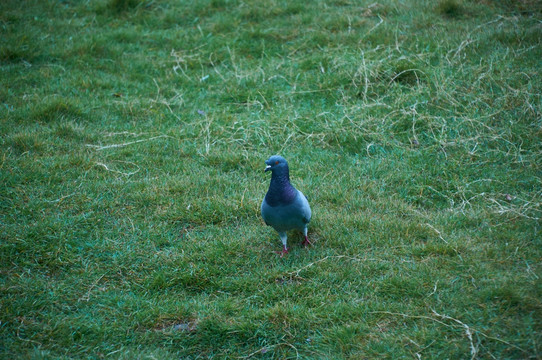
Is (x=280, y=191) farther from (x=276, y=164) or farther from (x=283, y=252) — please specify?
(x=283, y=252)

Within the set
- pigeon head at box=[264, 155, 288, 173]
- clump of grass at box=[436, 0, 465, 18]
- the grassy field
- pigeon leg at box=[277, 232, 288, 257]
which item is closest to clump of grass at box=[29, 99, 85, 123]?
the grassy field

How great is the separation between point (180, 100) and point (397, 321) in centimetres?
435

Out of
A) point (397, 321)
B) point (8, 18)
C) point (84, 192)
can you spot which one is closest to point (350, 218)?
point (397, 321)

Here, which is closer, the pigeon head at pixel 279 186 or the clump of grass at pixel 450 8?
the pigeon head at pixel 279 186

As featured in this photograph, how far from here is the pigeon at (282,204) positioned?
391 cm

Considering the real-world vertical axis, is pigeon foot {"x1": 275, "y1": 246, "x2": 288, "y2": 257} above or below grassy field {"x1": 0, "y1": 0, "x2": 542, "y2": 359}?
below

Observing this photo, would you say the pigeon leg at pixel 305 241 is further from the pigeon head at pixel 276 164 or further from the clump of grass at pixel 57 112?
the clump of grass at pixel 57 112

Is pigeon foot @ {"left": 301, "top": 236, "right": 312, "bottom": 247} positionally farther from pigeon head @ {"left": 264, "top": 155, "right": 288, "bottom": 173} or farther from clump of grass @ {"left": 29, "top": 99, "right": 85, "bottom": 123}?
clump of grass @ {"left": 29, "top": 99, "right": 85, "bottom": 123}

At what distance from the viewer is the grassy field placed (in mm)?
3391

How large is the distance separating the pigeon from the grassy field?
314 millimetres

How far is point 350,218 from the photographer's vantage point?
443 centimetres

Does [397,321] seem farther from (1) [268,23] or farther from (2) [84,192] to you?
(1) [268,23]

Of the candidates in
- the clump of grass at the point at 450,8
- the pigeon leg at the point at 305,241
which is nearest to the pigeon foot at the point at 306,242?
the pigeon leg at the point at 305,241

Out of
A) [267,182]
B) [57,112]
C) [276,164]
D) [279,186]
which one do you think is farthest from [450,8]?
[57,112]
